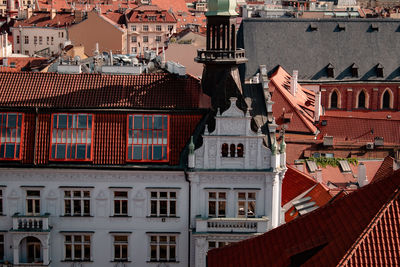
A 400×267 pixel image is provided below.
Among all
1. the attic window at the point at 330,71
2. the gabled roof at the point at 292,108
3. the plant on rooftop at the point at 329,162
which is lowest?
the plant on rooftop at the point at 329,162

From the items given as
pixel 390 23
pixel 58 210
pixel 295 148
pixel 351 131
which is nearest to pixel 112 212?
pixel 58 210

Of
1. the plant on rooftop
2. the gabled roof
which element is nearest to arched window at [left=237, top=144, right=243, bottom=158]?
the plant on rooftop

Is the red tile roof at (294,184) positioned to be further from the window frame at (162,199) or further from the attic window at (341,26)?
the attic window at (341,26)

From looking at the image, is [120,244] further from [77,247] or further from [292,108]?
[292,108]

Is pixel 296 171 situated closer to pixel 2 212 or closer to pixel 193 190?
pixel 193 190

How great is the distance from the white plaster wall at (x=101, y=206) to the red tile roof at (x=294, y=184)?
12.8 m

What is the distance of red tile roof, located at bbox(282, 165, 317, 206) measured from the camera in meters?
61.2

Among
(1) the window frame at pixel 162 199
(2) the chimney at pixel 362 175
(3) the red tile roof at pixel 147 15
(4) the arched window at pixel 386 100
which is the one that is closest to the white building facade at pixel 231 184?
(1) the window frame at pixel 162 199

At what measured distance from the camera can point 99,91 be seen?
51.4 meters

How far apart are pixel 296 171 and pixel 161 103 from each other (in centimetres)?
1605

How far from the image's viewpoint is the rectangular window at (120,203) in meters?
49.6

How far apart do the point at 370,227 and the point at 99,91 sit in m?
24.3

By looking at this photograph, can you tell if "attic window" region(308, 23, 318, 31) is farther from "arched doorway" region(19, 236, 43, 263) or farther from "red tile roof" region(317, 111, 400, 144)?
"arched doorway" region(19, 236, 43, 263)

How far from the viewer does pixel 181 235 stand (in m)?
49.8
